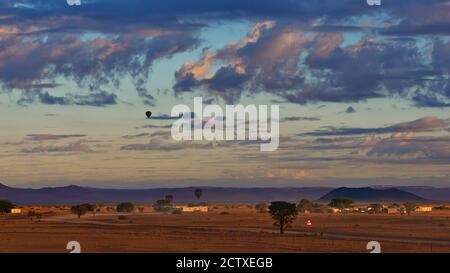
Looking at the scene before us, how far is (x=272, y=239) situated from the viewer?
85.2 meters
